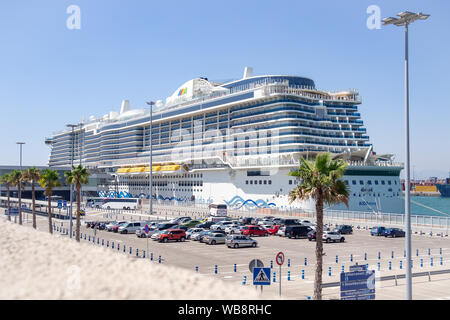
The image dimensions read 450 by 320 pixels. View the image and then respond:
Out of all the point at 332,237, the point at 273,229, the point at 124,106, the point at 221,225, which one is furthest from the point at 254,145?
the point at 124,106

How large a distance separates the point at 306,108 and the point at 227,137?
728 inches

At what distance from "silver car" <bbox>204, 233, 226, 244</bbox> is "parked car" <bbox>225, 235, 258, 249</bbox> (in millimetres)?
2251

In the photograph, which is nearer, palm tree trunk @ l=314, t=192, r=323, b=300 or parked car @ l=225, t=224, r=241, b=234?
palm tree trunk @ l=314, t=192, r=323, b=300

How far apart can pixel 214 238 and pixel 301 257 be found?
32.8 feet

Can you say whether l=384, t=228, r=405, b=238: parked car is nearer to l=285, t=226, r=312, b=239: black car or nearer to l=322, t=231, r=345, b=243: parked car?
l=322, t=231, r=345, b=243: parked car

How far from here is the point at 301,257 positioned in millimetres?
31469

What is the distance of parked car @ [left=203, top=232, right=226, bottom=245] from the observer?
39031 millimetres

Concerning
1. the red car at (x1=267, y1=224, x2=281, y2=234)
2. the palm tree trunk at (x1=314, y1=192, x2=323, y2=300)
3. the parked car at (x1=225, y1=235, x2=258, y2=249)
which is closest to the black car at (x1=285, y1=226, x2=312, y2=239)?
the red car at (x1=267, y1=224, x2=281, y2=234)

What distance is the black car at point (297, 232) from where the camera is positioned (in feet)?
144

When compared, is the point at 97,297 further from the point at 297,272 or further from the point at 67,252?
the point at 297,272

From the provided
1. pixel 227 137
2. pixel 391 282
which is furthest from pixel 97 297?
pixel 227 137

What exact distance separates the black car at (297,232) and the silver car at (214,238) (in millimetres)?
8220

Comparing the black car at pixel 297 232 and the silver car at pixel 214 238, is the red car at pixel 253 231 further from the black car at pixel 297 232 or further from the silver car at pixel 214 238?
the silver car at pixel 214 238

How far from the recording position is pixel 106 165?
132m
